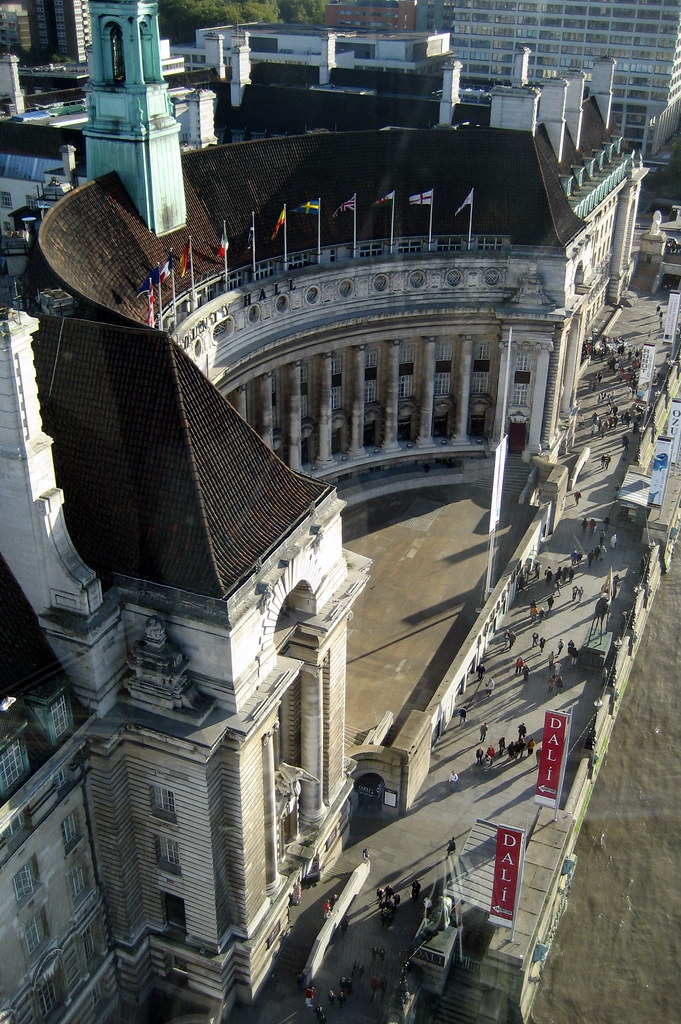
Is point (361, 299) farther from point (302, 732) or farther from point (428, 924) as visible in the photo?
point (428, 924)

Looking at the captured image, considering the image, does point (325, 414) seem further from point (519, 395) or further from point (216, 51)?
point (216, 51)

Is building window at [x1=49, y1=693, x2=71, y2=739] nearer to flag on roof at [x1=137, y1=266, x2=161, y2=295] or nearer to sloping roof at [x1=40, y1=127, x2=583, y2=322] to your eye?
flag on roof at [x1=137, y1=266, x2=161, y2=295]

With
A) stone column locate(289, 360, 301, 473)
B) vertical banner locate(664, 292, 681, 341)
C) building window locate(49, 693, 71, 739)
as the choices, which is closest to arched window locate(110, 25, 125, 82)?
stone column locate(289, 360, 301, 473)

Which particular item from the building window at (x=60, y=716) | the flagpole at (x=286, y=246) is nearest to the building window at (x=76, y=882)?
the building window at (x=60, y=716)

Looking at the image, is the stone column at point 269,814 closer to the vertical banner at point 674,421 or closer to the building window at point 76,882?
the building window at point 76,882

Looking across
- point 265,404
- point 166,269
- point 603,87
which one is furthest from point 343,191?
point 603,87

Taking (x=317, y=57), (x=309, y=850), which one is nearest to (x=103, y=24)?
(x=309, y=850)
